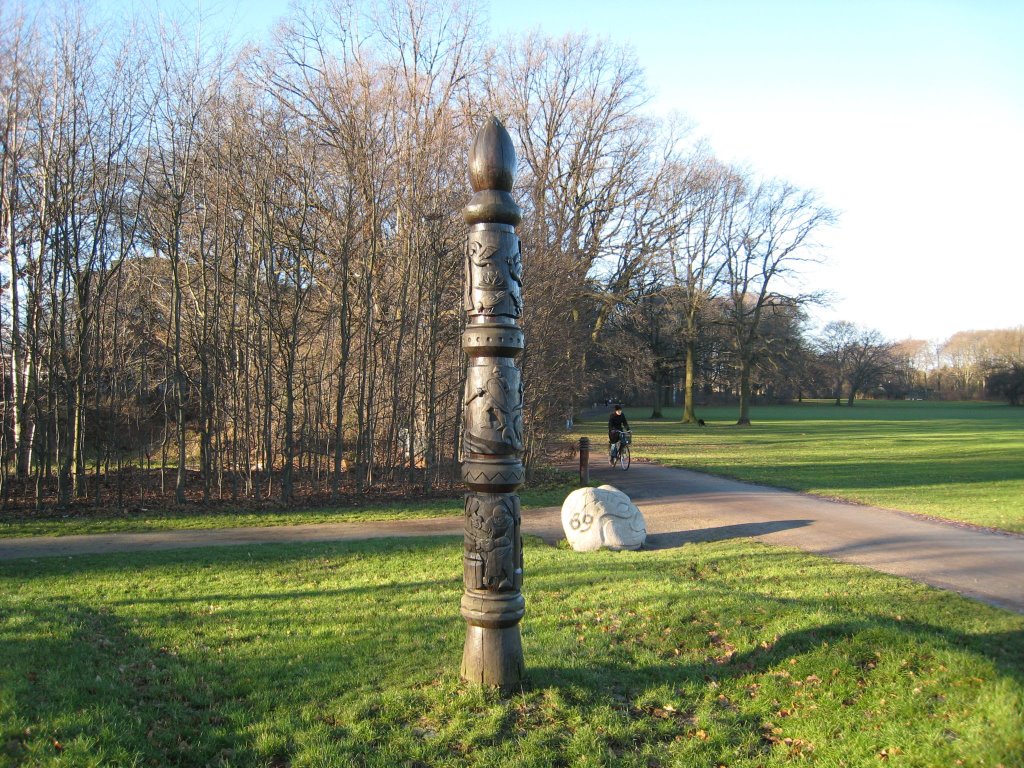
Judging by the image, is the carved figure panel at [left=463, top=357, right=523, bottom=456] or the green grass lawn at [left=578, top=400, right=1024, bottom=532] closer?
the carved figure panel at [left=463, top=357, right=523, bottom=456]

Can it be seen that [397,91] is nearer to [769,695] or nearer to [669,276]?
[769,695]

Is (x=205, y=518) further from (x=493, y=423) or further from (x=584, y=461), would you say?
(x=493, y=423)

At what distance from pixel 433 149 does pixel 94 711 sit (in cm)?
1318

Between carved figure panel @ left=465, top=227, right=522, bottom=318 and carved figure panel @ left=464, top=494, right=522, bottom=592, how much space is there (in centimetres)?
117

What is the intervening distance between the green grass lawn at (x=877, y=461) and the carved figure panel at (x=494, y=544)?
9755 millimetres

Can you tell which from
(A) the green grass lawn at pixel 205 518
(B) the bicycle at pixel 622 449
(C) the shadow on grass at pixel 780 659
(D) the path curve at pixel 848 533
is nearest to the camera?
(C) the shadow on grass at pixel 780 659

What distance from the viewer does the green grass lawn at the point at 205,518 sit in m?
11.3

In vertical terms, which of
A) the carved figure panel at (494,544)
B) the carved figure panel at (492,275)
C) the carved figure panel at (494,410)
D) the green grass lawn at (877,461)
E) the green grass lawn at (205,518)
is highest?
the carved figure panel at (492,275)

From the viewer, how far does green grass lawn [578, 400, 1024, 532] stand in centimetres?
1386

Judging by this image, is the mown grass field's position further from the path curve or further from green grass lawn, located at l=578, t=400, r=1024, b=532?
green grass lawn, located at l=578, t=400, r=1024, b=532

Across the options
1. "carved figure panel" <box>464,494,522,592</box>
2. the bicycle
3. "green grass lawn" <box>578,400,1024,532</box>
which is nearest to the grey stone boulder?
"carved figure panel" <box>464,494,522,592</box>

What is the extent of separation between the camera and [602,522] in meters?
9.93

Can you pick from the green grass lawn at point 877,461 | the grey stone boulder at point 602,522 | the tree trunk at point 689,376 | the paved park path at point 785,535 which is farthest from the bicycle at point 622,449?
the tree trunk at point 689,376

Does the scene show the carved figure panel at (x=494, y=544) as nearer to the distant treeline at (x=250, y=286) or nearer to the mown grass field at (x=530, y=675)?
the mown grass field at (x=530, y=675)
